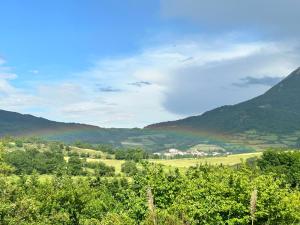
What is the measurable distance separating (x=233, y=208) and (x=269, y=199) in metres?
5.89

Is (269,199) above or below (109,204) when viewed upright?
above

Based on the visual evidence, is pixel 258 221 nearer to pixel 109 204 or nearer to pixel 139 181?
pixel 139 181

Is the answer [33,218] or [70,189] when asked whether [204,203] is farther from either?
[70,189]

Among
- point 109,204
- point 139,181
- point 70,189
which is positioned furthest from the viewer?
point 109,204

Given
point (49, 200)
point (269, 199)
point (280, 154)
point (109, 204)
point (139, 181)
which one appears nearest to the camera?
point (269, 199)

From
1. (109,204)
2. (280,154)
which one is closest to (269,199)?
(109,204)

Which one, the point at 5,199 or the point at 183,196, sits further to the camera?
the point at 183,196

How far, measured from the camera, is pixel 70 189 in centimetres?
9581

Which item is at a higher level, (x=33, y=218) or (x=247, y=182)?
(x=247, y=182)

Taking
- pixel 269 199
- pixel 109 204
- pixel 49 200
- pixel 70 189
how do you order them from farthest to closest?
pixel 109 204 → pixel 70 189 → pixel 49 200 → pixel 269 199

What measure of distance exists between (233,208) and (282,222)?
9228mm

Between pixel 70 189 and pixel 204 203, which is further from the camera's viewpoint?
pixel 70 189

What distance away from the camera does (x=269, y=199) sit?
63281 mm

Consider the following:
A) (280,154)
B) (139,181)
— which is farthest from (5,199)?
(280,154)
